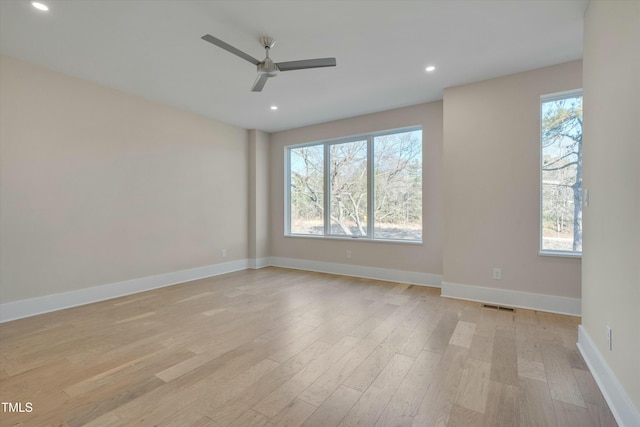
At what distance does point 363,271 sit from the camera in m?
4.89

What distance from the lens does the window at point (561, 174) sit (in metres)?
3.17

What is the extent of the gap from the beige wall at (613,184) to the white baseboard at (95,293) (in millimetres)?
4856

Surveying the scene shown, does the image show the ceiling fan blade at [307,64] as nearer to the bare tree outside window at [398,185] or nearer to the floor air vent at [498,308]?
the bare tree outside window at [398,185]

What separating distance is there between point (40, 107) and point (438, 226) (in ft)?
16.9

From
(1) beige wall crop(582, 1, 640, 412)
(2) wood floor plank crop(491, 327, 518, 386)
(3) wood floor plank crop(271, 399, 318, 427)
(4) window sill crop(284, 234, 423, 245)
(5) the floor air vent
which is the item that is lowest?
(5) the floor air vent

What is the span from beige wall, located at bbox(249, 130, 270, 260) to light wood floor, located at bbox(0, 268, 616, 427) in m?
2.31

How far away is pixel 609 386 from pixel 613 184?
1188 millimetres

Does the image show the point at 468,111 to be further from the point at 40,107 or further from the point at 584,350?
the point at 40,107

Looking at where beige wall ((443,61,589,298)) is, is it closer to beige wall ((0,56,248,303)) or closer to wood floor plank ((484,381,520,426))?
wood floor plank ((484,381,520,426))

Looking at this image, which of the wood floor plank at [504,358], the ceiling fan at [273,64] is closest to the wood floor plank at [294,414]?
the wood floor plank at [504,358]

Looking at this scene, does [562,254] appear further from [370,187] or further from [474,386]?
[370,187]

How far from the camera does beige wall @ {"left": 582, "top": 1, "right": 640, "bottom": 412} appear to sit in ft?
4.69

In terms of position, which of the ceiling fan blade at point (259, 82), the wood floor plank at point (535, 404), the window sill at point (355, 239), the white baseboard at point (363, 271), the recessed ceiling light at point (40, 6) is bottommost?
the wood floor plank at point (535, 404)

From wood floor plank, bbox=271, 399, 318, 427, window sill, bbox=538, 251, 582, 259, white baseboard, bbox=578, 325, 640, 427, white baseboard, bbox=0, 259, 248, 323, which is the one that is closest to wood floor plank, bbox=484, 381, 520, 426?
white baseboard, bbox=578, 325, 640, 427
